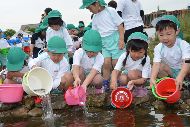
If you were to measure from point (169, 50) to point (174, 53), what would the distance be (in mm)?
93

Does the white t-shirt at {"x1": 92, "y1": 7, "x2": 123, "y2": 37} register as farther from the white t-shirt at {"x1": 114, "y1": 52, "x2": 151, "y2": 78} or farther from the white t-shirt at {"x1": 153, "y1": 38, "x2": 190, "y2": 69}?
the white t-shirt at {"x1": 153, "y1": 38, "x2": 190, "y2": 69}

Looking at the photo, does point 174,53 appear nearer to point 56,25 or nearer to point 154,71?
point 154,71

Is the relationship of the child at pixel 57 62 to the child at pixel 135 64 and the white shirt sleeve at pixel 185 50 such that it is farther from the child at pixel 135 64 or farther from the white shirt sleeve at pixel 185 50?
the white shirt sleeve at pixel 185 50

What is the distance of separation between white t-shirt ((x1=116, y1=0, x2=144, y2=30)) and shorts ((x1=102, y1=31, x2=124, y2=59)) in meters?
0.63

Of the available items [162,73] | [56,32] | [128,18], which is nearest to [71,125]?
[162,73]

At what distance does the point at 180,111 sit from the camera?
8.77 ft

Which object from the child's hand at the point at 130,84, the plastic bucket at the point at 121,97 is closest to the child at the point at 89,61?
the plastic bucket at the point at 121,97

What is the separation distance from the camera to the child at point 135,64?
3.02 meters

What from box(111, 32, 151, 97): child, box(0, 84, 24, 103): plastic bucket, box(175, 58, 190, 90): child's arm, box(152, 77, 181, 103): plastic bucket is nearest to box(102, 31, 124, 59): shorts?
box(111, 32, 151, 97): child

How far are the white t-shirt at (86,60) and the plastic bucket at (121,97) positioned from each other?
605 millimetres

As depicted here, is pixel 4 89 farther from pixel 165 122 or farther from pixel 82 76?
pixel 165 122

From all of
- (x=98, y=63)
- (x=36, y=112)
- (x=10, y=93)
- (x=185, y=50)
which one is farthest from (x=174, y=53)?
(x=10, y=93)

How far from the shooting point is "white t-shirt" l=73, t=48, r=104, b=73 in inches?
134

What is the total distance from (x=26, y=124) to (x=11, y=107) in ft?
2.87
